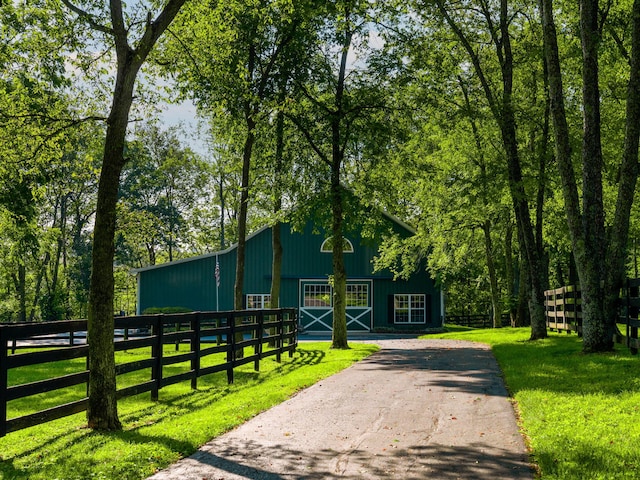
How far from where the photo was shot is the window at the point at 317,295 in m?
35.7

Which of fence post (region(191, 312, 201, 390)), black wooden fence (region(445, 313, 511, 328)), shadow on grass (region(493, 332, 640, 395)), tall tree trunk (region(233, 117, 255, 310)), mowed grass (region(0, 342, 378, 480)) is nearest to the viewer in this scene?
mowed grass (region(0, 342, 378, 480))

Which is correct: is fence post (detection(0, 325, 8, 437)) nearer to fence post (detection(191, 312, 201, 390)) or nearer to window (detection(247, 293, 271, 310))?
fence post (detection(191, 312, 201, 390))

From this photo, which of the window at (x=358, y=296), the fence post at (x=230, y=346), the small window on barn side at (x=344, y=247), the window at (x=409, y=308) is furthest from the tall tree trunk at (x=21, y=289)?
the fence post at (x=230, y=346)

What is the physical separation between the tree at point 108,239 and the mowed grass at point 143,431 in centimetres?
43

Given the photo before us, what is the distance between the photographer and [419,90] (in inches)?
855

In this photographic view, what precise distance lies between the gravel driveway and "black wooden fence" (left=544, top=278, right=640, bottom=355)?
11.2ft

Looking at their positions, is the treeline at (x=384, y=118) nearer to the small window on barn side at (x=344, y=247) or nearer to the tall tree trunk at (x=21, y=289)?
the small window on barn side at (x=344, y=247)

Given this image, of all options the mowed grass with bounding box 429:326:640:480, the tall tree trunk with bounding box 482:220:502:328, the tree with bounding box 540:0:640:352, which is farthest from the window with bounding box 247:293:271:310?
the tree with bounding box 540:0:640:352

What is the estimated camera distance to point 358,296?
119ft

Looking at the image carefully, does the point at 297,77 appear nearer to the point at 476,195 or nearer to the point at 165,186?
the point at 476,195

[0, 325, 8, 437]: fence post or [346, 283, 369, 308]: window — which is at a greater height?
[346, 283, 369, 308]: window

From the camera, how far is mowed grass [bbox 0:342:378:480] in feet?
19.3

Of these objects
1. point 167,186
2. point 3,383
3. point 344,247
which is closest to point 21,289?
point 167,186

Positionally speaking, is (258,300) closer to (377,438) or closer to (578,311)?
(578,311)
